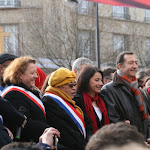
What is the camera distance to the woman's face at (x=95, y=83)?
197 inches

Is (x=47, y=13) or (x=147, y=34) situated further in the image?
(x=147, y=34)

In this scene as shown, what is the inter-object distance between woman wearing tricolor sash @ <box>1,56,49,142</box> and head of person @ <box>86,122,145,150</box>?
237 cm

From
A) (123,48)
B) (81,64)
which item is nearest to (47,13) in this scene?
(123,48)

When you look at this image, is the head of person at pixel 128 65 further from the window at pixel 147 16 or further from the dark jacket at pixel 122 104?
the window at pixel 147 16

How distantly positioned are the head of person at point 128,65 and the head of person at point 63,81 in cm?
119

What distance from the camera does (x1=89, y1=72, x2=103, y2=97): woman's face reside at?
5000mm

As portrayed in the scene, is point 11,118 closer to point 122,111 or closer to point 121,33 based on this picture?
point 122,111

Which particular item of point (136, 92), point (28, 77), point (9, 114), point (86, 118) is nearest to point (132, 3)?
point (136, 92)

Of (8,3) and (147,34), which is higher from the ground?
(8,3)

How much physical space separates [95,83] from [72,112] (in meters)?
0.79

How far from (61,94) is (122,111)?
1096 mm

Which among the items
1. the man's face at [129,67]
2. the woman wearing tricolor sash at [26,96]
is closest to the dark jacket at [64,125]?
the woman wearing tricolor sash at [26,96]

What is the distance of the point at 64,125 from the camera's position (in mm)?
4211

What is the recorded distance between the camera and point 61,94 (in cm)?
448
